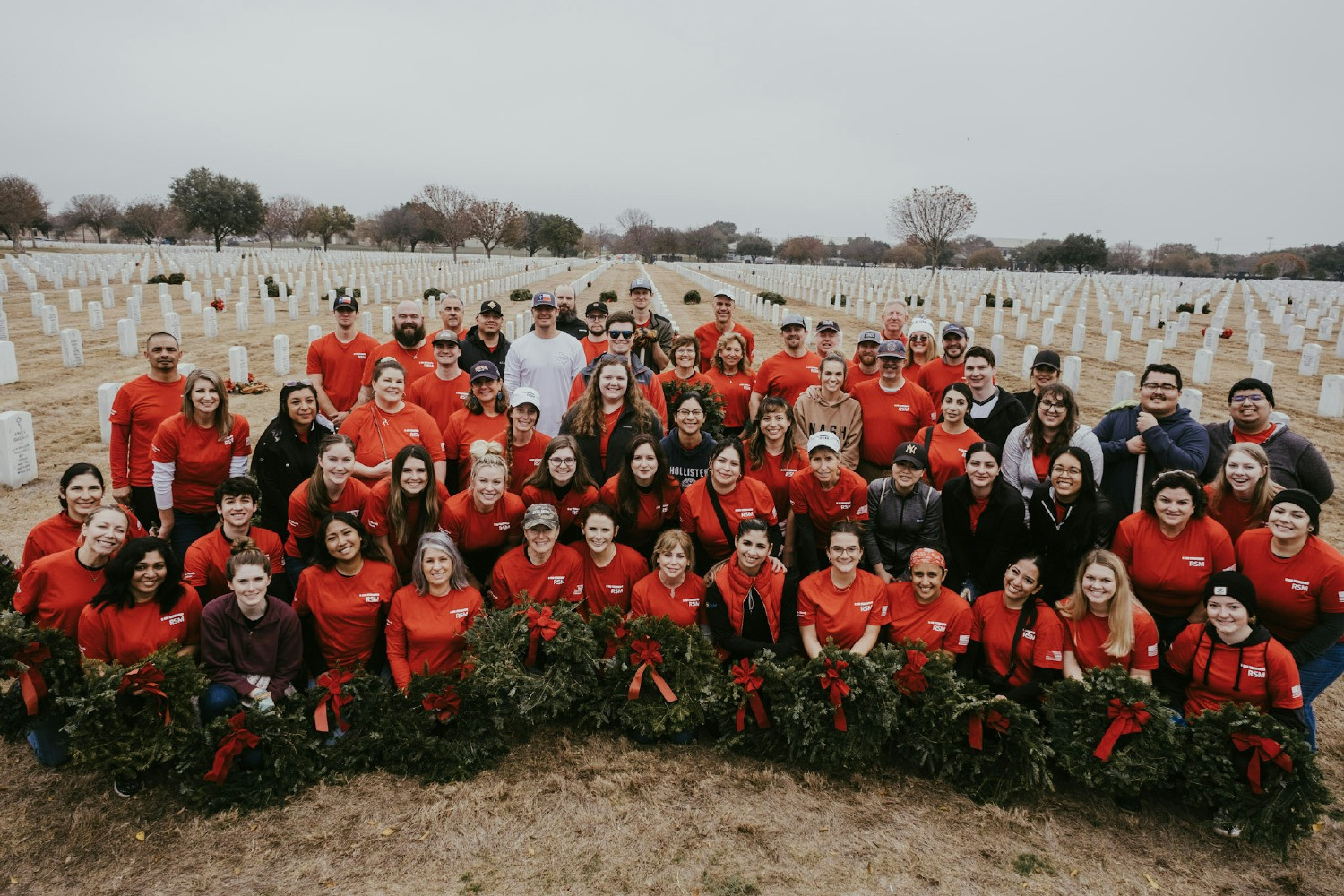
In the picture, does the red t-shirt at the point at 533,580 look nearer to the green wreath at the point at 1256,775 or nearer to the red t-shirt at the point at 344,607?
the red t-shirt at the point at 344,607

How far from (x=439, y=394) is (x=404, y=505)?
1.80m

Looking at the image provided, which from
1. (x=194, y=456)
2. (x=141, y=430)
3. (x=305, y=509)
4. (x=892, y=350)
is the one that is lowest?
(x=305, y=509)

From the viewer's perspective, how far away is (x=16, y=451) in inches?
324

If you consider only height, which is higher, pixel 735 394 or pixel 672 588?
pixel 735 394

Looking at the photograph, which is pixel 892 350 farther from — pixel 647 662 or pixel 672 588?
pixel 647 662

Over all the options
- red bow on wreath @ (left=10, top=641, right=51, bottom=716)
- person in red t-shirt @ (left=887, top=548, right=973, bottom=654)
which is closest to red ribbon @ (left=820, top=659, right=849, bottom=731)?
person in red t-shirt @ (left=887, top=548, right=973, bottom=654)

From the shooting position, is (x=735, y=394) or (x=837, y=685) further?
(x=735, y=394)

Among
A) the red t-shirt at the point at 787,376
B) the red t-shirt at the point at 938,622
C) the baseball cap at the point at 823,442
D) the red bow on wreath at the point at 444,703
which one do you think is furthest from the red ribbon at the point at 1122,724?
the red t-shirt at the point at 787,376

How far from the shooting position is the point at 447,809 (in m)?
3.97

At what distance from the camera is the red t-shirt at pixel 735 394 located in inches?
269

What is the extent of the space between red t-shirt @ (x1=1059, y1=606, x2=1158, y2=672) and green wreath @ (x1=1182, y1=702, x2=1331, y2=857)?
15.3 inches

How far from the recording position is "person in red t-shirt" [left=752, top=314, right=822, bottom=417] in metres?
6.82

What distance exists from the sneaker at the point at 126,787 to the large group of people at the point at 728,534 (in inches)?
0.5

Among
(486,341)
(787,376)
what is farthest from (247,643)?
(787,376)
